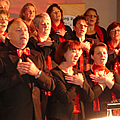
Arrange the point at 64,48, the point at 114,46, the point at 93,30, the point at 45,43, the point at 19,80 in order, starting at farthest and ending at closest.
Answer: the point at 93,30, the point at 114,46, the point at 45,43, the point at 64,48, the point at 19,80

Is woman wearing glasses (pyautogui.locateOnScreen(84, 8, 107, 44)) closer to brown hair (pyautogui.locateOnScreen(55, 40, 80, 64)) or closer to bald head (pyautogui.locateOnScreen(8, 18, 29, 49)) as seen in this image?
brown hair (pyautogui.locateOnScreen(55, 40, 80, 64))

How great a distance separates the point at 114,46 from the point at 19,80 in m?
2.24

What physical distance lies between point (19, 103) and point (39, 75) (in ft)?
1.22

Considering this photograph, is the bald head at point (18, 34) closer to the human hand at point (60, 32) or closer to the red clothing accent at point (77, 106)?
the red clothing accent at point (77, 106)

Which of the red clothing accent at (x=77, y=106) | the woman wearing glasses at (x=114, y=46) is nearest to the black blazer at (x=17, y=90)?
the red clothing accent at (x=77, y=106)

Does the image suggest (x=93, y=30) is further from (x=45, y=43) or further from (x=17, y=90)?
(x=17, y=90)

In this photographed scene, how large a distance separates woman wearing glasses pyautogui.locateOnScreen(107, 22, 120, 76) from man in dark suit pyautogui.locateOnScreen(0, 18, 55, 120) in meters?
1.64

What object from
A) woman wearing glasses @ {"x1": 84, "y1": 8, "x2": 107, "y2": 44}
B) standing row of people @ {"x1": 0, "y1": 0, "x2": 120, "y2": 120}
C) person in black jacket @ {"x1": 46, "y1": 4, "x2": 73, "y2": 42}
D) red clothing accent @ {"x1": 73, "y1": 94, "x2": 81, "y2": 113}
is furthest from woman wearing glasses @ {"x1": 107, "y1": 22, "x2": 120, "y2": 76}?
red clothing accent @ {"x1": 73, "y1": 94, "x2": 81, "y2": 113}

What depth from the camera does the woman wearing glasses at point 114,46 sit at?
399cm

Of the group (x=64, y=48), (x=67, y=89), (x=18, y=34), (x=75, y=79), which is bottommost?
(x=67, y=89)

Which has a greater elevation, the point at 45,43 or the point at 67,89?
the point at 45,43

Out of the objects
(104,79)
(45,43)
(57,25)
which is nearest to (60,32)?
(57,25)

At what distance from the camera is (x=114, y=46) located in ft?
13.7

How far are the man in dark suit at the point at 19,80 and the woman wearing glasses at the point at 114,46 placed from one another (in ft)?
5.37
